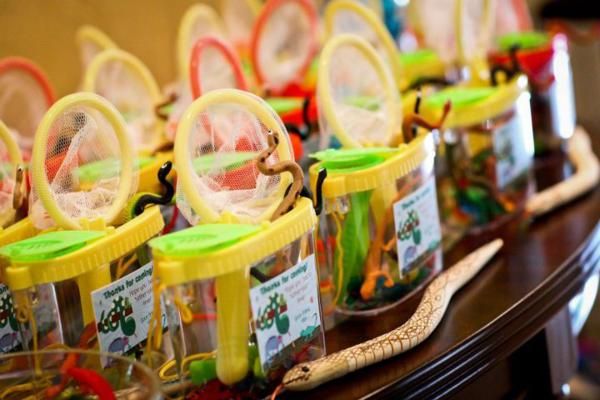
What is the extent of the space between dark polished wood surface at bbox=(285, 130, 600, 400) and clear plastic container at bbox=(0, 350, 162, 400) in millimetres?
184

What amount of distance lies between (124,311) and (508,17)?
113 cm

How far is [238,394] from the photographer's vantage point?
904 millimetres

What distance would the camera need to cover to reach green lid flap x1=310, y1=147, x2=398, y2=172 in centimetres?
107

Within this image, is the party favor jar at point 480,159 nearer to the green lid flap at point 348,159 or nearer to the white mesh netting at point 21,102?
the green lid flap at point 348,159

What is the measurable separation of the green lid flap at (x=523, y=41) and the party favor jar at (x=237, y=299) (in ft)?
3.11

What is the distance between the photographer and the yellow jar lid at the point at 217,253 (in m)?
0.85

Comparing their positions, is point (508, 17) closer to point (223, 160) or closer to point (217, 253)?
point (223, 160)

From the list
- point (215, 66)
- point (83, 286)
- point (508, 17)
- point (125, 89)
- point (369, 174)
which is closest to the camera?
point (83, 286)

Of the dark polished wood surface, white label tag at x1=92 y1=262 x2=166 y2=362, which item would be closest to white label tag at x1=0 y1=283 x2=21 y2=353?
white label tag at x1=92 y1=262 x2=166 y2=362

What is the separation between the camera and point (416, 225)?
1144 millimetres

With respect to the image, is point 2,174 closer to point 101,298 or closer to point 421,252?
point 101,298

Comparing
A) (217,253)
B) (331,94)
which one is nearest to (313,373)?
(217,253)

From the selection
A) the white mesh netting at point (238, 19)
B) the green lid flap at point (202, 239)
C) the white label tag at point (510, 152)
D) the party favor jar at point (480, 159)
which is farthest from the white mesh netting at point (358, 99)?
the white mesh netting at point (238, 19)

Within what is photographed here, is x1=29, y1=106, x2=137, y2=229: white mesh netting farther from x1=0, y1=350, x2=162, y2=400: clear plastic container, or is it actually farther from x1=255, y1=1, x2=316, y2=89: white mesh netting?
x1=255, y1=1, x2=316, y2=89: white mesh netting
